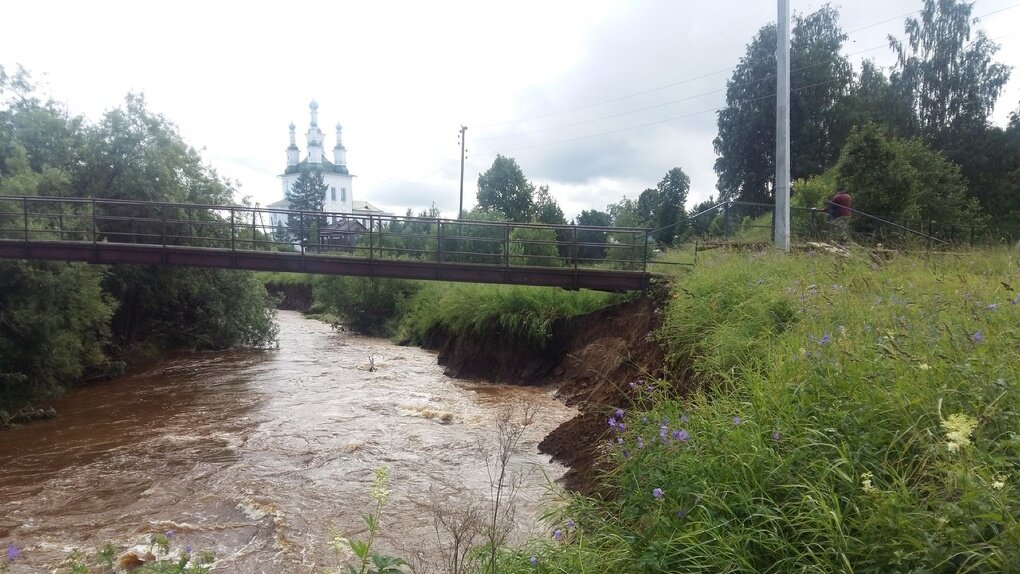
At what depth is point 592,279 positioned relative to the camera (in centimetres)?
1279

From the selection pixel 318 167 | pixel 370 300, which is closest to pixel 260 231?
pixel 370 300

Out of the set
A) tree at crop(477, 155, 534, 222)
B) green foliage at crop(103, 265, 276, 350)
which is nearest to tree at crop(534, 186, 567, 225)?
tree at crop(477, 155, 534, 222)

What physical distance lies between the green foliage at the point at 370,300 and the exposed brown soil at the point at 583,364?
33.7ft

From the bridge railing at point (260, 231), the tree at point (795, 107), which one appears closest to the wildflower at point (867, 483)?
the bridge railing at point (260, 231)

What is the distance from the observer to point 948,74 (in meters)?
30.8

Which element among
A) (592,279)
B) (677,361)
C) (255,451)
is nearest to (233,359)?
(255,451)

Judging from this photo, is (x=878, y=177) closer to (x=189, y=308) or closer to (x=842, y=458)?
(x=842, y=458)

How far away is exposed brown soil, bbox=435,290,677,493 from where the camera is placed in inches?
279

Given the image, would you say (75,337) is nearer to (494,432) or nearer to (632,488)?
(494,432)

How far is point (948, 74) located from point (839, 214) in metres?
27.9

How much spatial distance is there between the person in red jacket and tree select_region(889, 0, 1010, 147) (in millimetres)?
25438

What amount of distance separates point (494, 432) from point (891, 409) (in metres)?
7.20

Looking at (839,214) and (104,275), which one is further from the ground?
(839,214)

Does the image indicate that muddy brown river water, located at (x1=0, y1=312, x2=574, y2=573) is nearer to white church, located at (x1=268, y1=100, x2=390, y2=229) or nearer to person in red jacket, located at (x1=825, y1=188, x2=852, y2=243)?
person in red jacket, located at (x1=825, y1=188, x2=852, y2=243)
